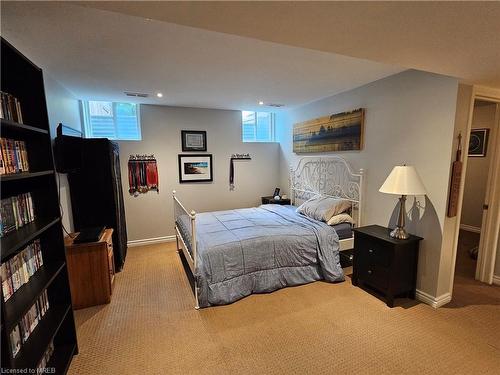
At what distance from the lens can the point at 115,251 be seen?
338cm

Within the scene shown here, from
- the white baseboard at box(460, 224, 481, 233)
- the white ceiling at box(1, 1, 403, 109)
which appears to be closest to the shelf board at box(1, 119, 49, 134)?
the white ceiling at box(1, 1, 403, 109)

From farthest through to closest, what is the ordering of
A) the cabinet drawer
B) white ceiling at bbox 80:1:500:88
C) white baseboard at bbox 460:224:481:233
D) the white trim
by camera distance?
white baseboard at bbox 460:224:481:233, the white trim, the cabinet drawer, white ceiling at bbox 80:1:500:88

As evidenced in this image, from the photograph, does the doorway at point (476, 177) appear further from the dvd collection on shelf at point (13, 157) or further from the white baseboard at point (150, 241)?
the dvd collection on shelf at point (13, 157)

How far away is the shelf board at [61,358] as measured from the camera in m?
1.72

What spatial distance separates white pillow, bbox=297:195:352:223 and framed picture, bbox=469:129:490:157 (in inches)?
129

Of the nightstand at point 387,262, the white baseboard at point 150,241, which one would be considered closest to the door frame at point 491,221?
the nightstand at point 387,262

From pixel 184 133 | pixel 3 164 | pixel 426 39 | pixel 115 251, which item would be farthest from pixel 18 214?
pixel 184 133

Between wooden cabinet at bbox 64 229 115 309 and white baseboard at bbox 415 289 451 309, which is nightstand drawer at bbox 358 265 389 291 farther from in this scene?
wooden cabinet at bbox 64 229 115 309

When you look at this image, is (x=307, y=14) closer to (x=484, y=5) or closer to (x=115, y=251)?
(x=484, y=5)

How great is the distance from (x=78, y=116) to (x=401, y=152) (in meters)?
4.46

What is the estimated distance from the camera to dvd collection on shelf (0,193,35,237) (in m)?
1.42

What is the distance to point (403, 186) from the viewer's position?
2.40 m

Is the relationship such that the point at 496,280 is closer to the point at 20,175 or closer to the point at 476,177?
the point at 476,177

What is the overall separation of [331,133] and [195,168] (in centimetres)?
247
